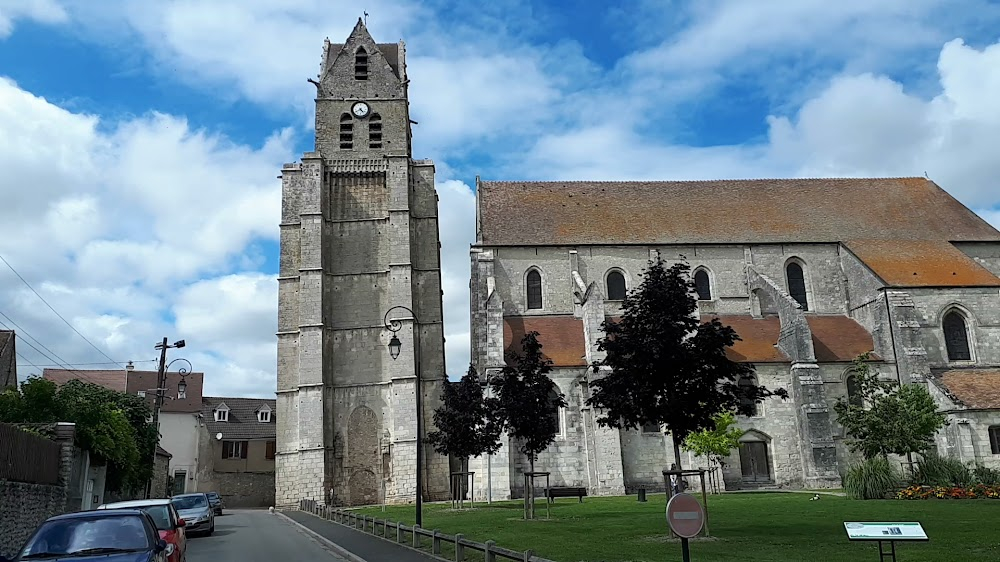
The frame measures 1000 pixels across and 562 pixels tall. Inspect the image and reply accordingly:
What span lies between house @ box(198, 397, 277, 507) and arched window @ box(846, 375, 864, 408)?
127ft

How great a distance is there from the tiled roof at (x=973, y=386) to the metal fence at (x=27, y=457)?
32.4 m

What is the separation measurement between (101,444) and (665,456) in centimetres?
2204

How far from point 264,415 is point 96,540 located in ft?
A: 178

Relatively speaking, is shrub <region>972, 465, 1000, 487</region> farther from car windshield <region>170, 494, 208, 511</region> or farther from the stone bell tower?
car windshield <region>170, 494, 208, 511</region>

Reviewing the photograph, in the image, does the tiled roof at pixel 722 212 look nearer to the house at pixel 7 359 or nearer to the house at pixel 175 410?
the house at pixel 7 359

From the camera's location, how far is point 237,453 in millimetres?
56438

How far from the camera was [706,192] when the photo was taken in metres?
41.8

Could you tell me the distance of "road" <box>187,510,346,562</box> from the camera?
16.3m

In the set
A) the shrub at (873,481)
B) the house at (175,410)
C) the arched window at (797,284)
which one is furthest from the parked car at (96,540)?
the house at (175,410)

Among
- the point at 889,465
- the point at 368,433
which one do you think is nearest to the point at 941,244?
the point at 889,465

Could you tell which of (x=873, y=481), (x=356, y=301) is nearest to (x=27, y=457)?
(x=356, y=301)

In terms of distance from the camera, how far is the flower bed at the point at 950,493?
25.1m

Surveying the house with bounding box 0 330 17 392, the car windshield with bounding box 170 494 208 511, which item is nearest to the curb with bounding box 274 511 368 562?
the car windshield with bounding box 170 494 208 511

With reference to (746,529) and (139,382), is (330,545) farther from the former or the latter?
(139,382)
